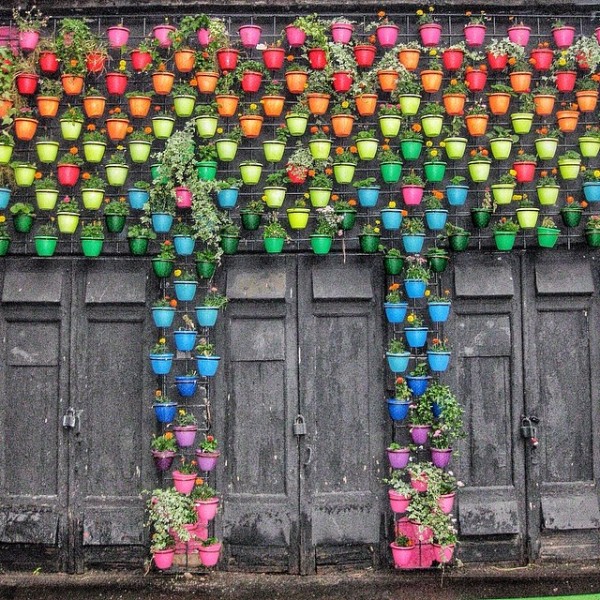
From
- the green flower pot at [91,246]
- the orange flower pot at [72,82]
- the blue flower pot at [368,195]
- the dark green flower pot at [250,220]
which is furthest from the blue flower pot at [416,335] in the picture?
the orange flower pot at [72,82]

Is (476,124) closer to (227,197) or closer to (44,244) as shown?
(227,197)

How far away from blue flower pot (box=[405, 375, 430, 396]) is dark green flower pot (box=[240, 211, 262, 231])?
1.74m

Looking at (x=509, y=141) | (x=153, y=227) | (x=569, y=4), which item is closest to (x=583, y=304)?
(x=509, y=141)

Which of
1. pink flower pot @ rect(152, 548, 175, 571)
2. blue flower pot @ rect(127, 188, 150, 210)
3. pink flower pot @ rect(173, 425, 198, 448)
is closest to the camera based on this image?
pink flower pot @ rect(152, 548, 175, 571)

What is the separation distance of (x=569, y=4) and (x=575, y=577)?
4.73 metres

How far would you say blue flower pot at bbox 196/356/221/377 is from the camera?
6781 millimetres

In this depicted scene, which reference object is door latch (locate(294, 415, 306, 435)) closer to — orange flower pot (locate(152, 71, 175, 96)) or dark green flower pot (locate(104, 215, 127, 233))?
dark green flower pot (locate(104, 215, 127, 233))

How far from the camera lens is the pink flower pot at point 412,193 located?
6953mm

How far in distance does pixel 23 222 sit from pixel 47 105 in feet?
3.19

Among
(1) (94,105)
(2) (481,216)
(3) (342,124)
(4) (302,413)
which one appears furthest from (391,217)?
(1) (94,105)

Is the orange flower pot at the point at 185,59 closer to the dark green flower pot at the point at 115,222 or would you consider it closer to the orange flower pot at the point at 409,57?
the dark green flower pot at the point at 115,222

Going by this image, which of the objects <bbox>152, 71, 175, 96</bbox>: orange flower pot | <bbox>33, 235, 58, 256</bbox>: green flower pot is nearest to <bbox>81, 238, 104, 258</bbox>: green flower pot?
<bbox>33, 235, 58, 256</bbox>: green flower pot

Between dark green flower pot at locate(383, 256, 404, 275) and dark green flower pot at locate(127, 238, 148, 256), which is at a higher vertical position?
dark green flower pot at locate(127, 238, 148, 256)

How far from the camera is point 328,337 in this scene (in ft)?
23.3
